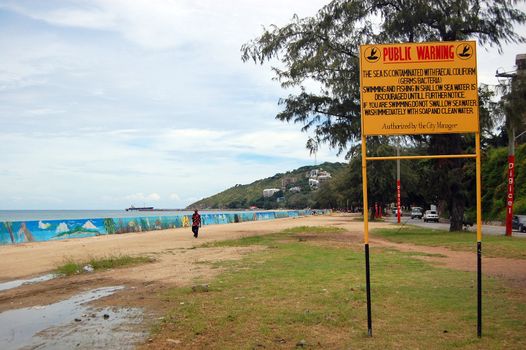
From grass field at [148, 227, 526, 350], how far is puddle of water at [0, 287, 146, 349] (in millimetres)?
571

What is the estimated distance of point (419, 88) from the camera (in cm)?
698

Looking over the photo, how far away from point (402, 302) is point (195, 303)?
3.51 meters

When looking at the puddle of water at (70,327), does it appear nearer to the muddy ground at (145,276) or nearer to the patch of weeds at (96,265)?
the muddy ground at (145,276)

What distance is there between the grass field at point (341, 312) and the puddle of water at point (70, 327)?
571 millimetres

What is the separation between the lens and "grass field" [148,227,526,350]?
640 cm


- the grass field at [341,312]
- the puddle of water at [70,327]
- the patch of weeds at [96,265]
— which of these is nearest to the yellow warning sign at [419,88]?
the grass field at [341,312]

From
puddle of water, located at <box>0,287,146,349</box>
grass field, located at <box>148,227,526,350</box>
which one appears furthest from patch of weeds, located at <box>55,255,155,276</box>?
puddle of water, located at <box>0,287,146,349</box>

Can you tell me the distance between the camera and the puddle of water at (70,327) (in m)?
6.67

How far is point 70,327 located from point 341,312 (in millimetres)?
4046

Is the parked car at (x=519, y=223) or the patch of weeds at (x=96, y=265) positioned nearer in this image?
the patch of weeds at (x=96, y=265)

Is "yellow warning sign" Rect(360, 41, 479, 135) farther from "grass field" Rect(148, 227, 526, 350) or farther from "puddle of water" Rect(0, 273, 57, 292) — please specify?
"puddle of water" Rect(0, 273, 57, 292)

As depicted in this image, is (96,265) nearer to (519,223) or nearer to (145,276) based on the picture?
(145,276)

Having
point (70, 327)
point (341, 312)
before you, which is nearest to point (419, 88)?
point (341, 312)

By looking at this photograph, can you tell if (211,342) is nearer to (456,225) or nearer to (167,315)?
(167,315)
